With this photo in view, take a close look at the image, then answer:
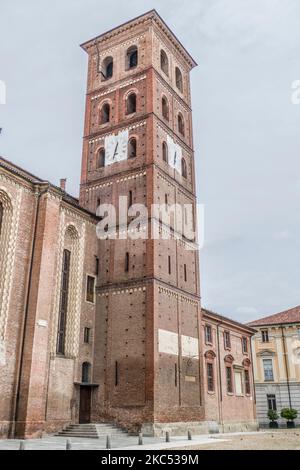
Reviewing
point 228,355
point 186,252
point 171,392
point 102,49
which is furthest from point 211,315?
point 102,49

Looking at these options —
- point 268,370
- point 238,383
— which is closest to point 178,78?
point 238,383

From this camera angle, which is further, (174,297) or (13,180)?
(174,297)

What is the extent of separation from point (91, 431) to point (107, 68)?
2727 centimetres

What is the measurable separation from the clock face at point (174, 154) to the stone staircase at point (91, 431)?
693 inches

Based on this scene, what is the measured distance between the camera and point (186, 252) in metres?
31.3

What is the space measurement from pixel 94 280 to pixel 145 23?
20.7 m

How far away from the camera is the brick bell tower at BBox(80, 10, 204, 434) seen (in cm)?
2556

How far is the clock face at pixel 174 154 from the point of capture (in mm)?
32844

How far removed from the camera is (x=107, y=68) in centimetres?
3734

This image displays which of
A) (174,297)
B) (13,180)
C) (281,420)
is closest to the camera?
(13,180)

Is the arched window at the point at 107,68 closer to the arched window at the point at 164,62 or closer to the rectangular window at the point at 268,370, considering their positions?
the arched window at the point at 164,62

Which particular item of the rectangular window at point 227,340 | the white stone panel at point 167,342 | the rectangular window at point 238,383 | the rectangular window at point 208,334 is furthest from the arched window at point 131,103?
Result: the rectangular window at point 238,383

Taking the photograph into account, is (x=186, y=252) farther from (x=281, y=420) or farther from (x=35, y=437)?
(x=281, y=420)

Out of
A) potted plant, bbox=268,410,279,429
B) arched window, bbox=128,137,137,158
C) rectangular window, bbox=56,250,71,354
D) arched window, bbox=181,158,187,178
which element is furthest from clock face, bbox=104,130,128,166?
potted plant, bbox=268,410,279,429
